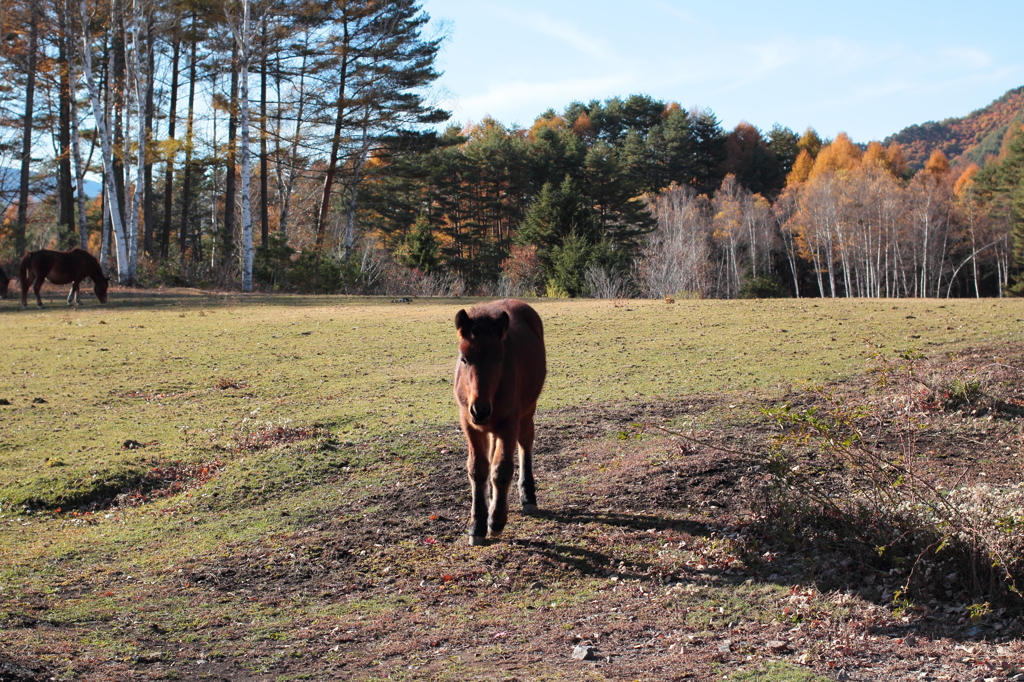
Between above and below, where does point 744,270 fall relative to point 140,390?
above

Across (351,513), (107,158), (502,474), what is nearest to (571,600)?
(502,474)

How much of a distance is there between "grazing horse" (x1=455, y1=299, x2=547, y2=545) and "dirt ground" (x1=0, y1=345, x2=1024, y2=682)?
30 centimetres

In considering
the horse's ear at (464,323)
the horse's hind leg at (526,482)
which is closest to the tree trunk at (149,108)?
the horse's hind leg at (526,482)

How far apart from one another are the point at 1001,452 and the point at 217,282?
100 feet

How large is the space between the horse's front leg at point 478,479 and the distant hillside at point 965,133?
164m

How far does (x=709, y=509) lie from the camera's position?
6.55 meters

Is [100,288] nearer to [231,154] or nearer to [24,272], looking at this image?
[24,272]

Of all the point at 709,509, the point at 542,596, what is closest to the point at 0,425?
the point at 542,596

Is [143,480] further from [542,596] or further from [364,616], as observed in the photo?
[542,596]

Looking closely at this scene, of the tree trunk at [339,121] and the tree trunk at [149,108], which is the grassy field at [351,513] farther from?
the tree trunk at [339,121]

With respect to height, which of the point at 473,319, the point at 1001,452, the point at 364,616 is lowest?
the point at 364,616

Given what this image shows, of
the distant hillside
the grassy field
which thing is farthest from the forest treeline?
the distant hillside

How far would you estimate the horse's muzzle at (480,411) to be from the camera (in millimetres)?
5340

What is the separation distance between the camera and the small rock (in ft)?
14.0
